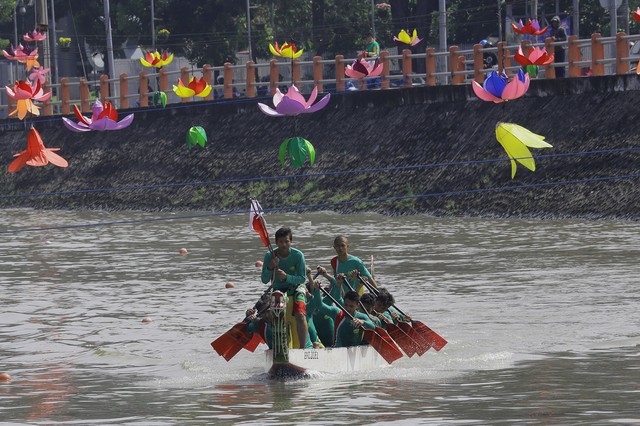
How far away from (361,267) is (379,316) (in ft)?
3.70

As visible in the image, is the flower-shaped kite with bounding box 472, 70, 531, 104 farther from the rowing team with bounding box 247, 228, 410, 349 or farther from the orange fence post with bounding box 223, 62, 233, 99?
the orange fence post with bounding box 223, 62, 233, 99

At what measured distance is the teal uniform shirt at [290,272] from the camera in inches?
628

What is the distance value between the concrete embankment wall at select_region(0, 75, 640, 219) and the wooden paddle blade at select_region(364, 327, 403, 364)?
13.4m

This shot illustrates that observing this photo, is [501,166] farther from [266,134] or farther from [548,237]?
[266,134]

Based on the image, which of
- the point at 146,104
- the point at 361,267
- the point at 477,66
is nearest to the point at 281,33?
the point at 146,104

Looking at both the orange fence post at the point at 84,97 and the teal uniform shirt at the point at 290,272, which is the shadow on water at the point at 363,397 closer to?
the teal uniform shirt at the point at 290,272

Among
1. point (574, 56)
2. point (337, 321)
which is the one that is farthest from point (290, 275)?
point (574, 56)

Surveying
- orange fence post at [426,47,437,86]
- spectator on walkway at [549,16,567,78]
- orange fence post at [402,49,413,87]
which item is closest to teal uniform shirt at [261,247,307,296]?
spectator on walkway at [549,16,567,78]

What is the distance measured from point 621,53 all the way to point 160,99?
1491 centimetres

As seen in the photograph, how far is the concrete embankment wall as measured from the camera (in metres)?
31.1

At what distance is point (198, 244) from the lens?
3108 cm

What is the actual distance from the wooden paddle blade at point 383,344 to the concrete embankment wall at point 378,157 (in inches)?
526

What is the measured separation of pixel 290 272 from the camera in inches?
635

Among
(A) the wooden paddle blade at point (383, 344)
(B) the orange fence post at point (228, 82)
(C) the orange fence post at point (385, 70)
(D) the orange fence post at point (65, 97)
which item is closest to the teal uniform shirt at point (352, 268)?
(A) the wooden paddle blade at point (383, 344)
